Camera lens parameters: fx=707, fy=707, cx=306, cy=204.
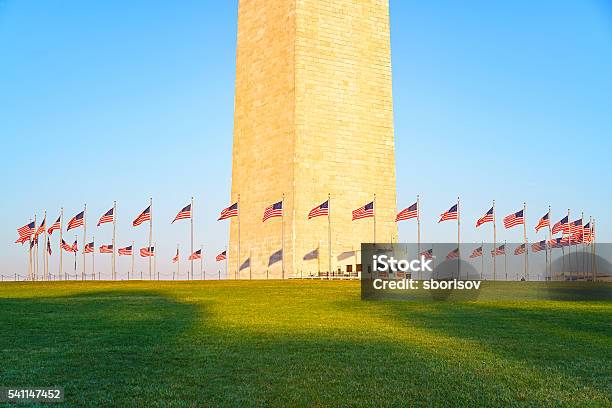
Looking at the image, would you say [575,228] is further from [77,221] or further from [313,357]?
[313,357]

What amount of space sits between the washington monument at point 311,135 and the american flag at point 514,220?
14.0 metres

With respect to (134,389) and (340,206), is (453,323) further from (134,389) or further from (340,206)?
(340,206)

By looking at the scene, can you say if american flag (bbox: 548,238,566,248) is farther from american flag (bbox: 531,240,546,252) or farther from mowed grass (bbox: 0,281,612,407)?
mowed grass (bbox: 0,281,612,407)

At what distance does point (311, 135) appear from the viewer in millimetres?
65250

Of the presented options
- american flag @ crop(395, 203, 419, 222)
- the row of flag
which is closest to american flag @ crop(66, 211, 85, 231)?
the row of flag

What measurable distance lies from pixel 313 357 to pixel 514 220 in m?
44.4

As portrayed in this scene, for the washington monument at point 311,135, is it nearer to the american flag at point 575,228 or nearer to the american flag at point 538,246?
the american flag at point 538,246

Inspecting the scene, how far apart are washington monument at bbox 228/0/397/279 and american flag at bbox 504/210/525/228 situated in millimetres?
14039

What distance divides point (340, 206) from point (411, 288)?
34.0 metres

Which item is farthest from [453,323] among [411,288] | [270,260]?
[270,260]

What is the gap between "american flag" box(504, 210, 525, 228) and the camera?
53.3m

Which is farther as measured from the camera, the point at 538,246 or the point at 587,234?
the point at 538,246

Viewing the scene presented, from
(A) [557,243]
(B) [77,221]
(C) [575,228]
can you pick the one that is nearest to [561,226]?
(C) [575,228]

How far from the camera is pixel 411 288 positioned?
1273 inches
